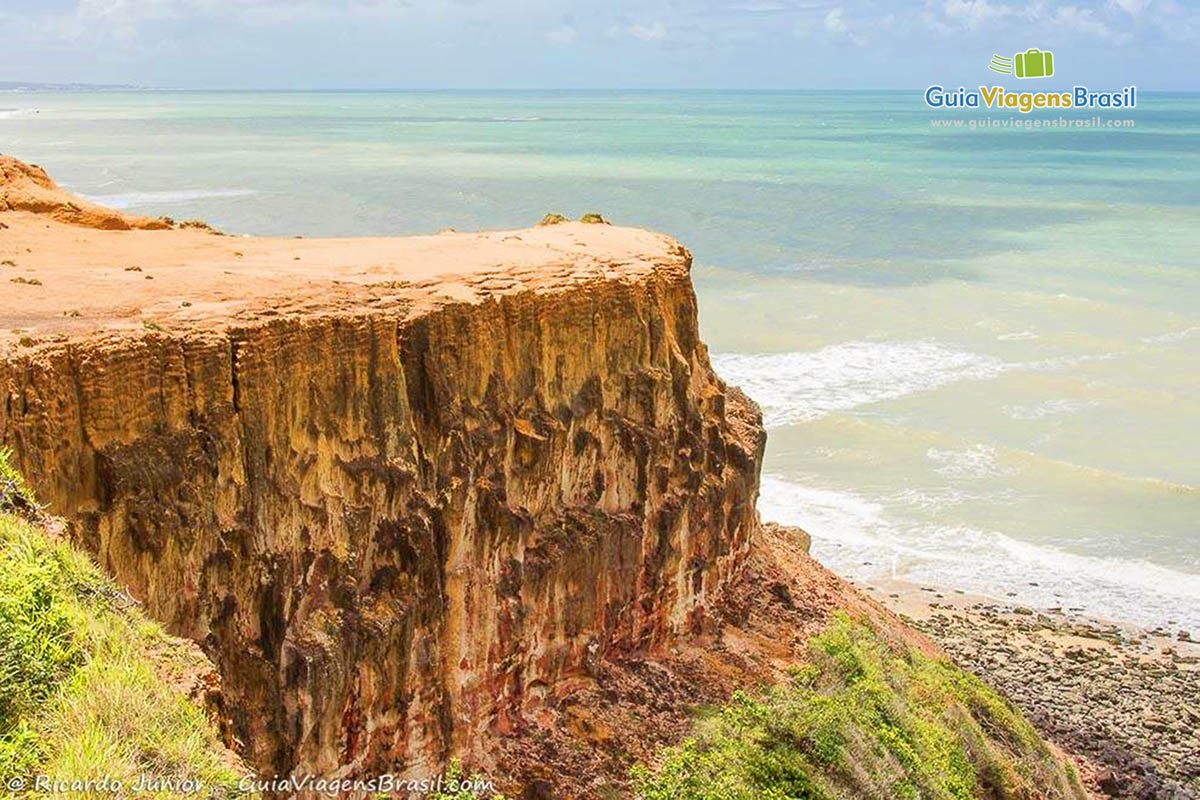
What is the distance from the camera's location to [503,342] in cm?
1667

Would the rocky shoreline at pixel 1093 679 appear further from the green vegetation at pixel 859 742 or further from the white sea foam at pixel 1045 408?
the white sea foam at pixel 1045 408

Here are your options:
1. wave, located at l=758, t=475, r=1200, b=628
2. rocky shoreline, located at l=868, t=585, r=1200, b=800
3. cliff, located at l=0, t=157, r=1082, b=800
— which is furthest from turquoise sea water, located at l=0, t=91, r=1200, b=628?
cliff, located at l=0, t=157, r=1082, b=800

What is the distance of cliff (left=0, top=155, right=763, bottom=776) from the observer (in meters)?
13.2

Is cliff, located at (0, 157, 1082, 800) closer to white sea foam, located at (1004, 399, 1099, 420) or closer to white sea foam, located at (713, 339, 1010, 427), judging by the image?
white sea foam, located at (713, 339, 1010, 427)

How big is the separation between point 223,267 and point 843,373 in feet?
115

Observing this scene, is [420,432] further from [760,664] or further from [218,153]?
[218,153]

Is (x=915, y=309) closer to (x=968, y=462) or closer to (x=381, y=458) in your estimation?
(x=968, y=462)

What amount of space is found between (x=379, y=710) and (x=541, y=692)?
276cm

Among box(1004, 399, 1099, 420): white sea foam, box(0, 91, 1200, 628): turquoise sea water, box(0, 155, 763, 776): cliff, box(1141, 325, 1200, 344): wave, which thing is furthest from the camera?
box(1141, 325, 1200, 344): wave

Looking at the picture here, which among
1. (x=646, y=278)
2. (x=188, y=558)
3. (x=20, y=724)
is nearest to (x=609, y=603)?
(x=646, y=278)

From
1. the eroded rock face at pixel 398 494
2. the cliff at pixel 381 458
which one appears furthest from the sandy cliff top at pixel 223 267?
the eroded rock face at pixel 398 494

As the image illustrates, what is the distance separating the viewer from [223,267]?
56.0ft

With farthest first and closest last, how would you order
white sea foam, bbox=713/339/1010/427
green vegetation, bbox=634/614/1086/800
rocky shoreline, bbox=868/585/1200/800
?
white sea foam, bbox=713/339/1010/427 → rocky shoreline, bbox=868/585/1200/800 → green vegetation, bbox=634/614/1086/800

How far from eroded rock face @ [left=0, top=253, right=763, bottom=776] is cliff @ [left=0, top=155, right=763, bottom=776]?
3 cm
